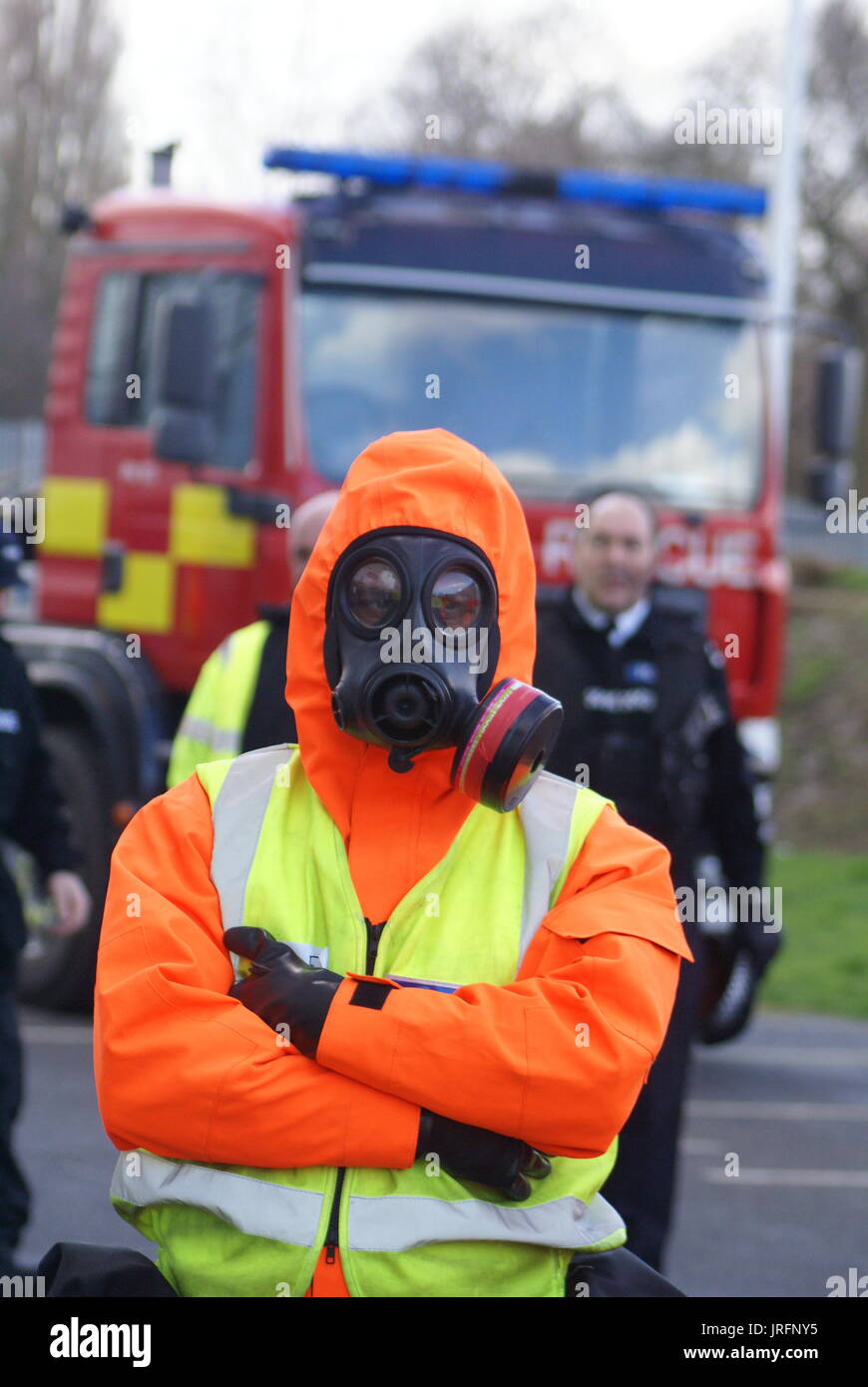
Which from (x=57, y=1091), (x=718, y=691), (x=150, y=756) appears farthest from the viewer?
(x=150, y=756)

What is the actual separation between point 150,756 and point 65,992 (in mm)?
1236

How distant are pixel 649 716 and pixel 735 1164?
2.21 metres

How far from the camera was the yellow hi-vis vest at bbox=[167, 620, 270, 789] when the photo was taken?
391 cm

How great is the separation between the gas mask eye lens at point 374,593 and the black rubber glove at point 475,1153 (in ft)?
1.96

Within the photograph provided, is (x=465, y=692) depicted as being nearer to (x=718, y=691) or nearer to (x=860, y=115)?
(x=718, y=691)

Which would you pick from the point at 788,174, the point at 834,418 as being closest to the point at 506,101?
the point at 788,174

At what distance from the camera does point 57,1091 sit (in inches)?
259

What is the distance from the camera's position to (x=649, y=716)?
4254 mm

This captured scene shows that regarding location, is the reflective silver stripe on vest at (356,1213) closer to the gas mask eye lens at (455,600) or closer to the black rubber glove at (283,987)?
the black rubber glove at (283,987)

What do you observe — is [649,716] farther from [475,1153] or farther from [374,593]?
[475,1153]

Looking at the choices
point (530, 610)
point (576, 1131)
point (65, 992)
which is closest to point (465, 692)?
point (530, 610)

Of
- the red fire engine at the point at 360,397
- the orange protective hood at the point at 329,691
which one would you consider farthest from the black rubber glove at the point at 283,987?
the red fire engine at the point at 360,397

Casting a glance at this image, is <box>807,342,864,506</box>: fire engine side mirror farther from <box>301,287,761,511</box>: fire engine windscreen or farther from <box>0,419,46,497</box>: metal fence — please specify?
<box>0,419,46,497</box>: metal fence

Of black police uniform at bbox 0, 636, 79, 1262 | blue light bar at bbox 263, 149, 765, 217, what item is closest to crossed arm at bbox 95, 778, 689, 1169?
black police uniform at bbox 0, 636, 79, 1262
